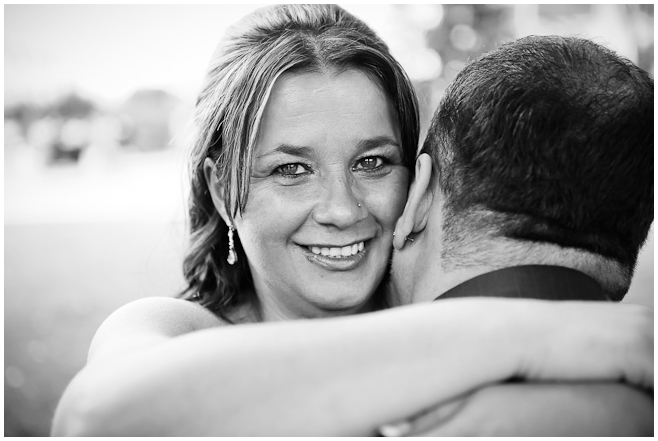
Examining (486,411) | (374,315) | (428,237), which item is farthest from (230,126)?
(486,411)

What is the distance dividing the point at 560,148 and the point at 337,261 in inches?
45.9

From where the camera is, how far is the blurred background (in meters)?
3.78

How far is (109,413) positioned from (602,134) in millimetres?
1460

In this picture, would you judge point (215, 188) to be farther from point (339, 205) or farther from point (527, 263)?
point (527, 263)

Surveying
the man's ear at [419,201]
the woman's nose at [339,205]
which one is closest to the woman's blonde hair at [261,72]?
the woman's nose at [339,205]

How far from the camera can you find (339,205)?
8.46 ft

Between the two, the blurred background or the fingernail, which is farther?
the blurred background

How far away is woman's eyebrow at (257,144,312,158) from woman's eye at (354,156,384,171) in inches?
9.0

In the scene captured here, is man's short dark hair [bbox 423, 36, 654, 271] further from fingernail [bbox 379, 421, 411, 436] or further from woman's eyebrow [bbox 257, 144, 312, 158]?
woman's eyebrow [bbox 257, 144, 312, 158]

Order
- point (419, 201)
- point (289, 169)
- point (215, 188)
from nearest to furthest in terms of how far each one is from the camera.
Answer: point (419, 201) → point (289, 169) → point (215, 188)

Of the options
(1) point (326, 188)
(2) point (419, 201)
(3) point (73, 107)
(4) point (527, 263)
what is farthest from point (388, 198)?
(3) point (73, 107)

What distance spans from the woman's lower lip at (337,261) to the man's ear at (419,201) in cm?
54

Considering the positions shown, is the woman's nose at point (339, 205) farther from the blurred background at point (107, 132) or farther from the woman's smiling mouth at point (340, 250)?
the blurred background at point (107, 132)

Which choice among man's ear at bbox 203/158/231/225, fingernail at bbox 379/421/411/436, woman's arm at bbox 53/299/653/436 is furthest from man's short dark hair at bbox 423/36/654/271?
man's ear at bbox 203/158/231/225
